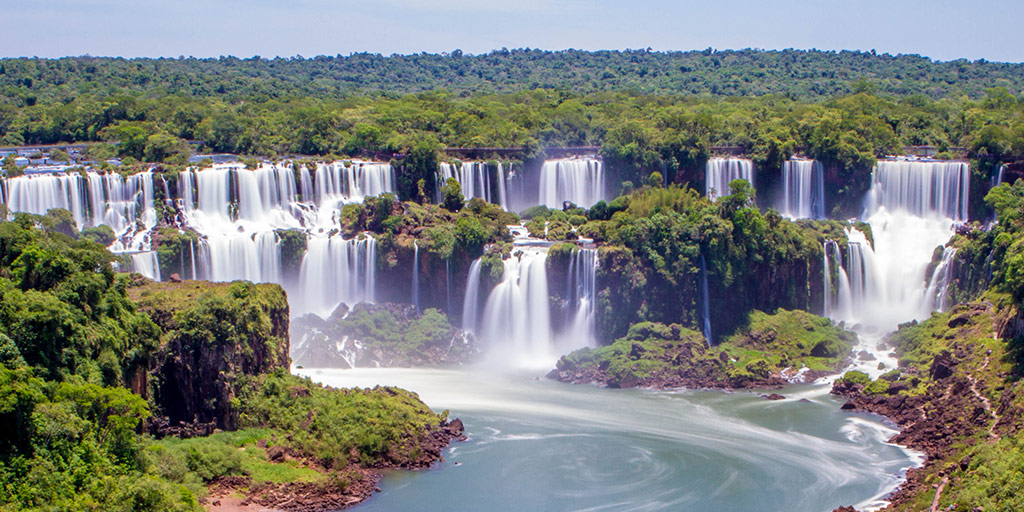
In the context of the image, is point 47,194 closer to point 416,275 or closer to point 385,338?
point 385,338

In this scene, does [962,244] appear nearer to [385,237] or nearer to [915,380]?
[915,380]

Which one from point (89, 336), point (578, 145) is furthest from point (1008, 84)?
point (89, 336)

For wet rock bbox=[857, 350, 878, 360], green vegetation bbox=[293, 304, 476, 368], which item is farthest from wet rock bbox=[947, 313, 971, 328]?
green vegetation bbox=[293, 304, 476, 368]

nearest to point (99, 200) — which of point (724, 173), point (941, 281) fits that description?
point (724, 173)

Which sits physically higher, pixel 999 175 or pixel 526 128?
pixel 526 128

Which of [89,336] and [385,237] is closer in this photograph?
[89,336]

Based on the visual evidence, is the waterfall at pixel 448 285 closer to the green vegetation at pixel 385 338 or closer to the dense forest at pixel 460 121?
the green vegetation at pixel 385 338

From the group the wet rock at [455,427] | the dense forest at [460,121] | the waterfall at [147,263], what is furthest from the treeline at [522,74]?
the wet rock at [455,427]
